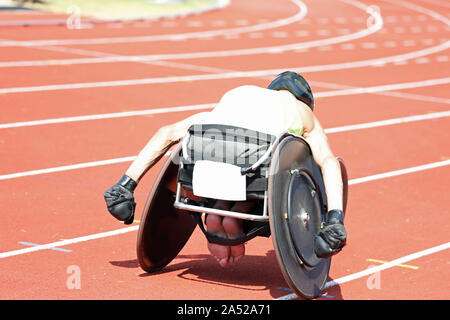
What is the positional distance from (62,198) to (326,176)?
310 centimetres

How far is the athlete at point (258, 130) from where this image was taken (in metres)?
5.36

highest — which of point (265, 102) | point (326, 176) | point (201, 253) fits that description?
point (265, 102)

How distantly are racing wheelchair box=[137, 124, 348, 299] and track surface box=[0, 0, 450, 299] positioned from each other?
381 mm

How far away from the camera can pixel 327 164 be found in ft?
18.4

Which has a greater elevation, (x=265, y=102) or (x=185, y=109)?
(x=265, y=102)

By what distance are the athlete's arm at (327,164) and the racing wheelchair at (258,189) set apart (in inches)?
2.9

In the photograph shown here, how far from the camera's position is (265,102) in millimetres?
5531

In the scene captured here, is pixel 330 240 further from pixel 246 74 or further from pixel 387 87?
pixel 246 74

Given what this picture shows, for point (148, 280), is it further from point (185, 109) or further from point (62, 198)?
point (185, 109)

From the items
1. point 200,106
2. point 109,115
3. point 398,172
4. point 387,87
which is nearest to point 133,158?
point 109,115

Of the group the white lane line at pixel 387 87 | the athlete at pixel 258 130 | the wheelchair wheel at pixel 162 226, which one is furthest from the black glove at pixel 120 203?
the white lane line at pixel 387 87

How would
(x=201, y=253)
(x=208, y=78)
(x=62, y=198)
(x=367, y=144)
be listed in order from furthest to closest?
(x=208, y=78), (x=367, y=144), (x=62, y=198), (x=201, y=253)

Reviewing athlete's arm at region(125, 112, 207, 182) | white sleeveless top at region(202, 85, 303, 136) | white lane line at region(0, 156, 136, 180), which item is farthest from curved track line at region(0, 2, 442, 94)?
white sleeveless top at region(202, 85, 303, 136)
